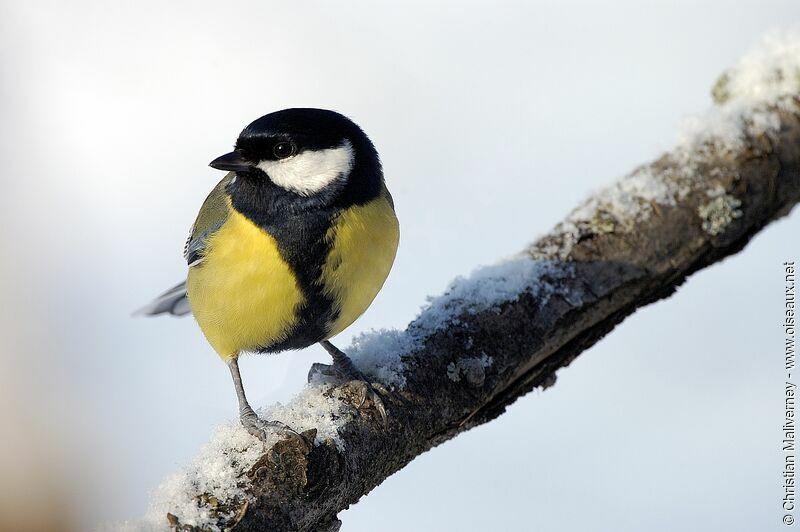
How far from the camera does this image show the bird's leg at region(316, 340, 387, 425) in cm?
201

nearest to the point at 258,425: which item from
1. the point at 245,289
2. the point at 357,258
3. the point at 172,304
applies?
the point at 245,289

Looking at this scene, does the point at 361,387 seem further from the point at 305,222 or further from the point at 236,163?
the point at 236,163

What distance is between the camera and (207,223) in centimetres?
239

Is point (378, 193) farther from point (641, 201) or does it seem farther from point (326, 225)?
point (641, 201)

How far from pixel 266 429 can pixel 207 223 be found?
2.54ft

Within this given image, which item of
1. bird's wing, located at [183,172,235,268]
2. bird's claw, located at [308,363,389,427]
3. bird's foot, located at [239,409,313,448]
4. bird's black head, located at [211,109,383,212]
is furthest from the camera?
bird's wing, located at [183,172,235,268]

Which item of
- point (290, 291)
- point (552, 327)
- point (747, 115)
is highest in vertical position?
point (290, 291)

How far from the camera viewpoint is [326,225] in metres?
2.11

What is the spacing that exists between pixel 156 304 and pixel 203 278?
3.37 feet

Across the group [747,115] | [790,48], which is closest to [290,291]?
[747,115]

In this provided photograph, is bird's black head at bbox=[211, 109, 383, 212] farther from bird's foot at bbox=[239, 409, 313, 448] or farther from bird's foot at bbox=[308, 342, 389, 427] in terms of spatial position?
bird's foot at bbox=[239, 409, 313, 448]

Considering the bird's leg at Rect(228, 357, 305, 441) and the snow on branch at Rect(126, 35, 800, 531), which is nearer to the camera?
the bird's leg at Rect(228, 357, 305, 441)

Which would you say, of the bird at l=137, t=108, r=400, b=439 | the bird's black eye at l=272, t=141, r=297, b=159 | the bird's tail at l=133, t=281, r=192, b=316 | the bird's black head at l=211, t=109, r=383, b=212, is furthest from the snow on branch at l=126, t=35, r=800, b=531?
the bird's tail at l=133, t=281, r=192, b=316

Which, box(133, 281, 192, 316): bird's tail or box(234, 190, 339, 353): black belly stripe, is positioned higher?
box(133, 281, 192, 316): bird's tail
